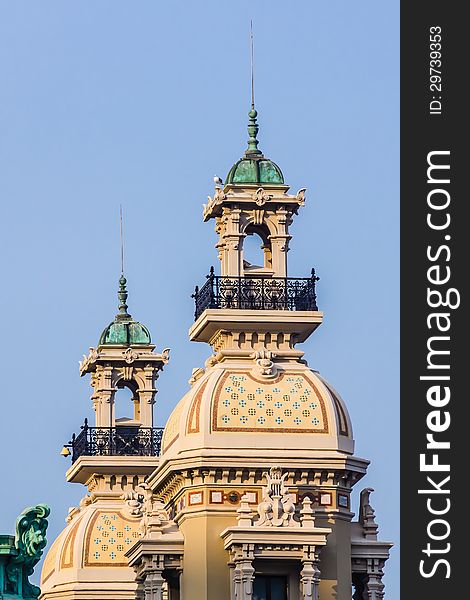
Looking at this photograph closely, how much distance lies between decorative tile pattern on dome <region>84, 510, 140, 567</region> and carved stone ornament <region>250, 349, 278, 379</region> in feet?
48.6

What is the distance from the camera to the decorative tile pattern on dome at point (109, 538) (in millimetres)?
105375

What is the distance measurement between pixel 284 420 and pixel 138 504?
15.3 m

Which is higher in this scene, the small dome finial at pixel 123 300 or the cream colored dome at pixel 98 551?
the small dome finial at pixel 123 300

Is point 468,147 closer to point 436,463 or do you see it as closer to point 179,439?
point 436,463

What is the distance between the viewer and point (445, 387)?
Result: 70750 millimetres

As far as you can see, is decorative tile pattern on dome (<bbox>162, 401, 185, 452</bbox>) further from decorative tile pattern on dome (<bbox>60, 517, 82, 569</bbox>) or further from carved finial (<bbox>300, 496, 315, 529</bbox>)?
decorative tile pattern on dome (<bbox>60, 517, 82, 569</bbox>)

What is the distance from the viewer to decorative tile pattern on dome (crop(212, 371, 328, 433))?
295 feet

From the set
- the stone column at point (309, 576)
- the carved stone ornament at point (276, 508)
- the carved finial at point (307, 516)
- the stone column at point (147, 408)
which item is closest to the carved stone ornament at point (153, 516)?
the carved stone ornament at point (276, 508)

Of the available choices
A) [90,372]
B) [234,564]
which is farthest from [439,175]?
[90,372]

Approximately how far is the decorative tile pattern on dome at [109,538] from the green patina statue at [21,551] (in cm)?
4019

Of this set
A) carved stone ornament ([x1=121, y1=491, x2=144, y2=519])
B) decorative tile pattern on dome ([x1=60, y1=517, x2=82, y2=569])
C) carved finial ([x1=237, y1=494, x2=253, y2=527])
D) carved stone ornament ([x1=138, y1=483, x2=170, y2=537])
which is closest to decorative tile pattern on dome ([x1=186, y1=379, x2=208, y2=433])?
carved stone ornament ([x1=138, y1=483, x2=170, y2=537])

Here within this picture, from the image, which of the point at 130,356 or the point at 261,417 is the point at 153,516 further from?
the point at 130,356

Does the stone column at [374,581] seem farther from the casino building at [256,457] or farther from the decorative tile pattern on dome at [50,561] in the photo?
the decorative tile pattern on dome at [50,561]

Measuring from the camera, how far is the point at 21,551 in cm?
6394
